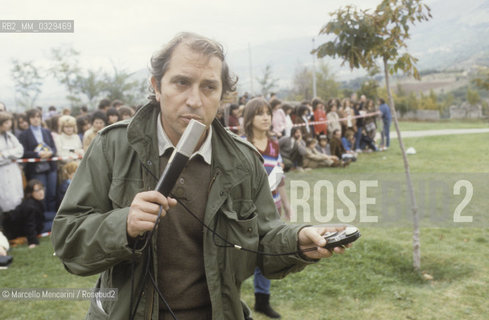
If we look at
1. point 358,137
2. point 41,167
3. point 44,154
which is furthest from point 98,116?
point 358,137

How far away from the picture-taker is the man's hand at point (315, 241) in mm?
1711

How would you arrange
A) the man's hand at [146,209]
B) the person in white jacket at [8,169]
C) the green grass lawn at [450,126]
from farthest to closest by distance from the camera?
the green grass lawn at [450,126] < the person in white jacket at [8,169] < the man's hand at [146,209]

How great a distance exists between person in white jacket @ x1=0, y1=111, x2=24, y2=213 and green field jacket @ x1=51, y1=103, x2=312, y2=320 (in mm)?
5598

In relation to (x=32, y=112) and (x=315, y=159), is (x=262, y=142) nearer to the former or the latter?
(x=32, y=112)

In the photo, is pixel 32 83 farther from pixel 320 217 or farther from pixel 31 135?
pixel 320 217

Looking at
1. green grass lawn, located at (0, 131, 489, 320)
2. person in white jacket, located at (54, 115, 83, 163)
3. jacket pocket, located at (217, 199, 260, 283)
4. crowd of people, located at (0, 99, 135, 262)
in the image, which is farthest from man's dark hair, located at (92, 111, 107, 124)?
jacket pocket, located at (217, 199, 260, 283)

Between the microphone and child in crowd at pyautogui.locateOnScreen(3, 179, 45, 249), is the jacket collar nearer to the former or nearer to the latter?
the microphone

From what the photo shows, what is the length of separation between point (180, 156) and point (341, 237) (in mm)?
703

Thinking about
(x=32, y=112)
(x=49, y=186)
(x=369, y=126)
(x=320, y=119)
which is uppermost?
(x=32, y=112)

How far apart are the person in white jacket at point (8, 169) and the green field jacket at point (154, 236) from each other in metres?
5.60

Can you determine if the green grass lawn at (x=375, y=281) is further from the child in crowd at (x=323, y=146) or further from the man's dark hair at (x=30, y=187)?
the child in crowd at (x=323, y=146)

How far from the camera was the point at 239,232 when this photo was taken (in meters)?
1.90

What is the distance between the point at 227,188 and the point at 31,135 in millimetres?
6877

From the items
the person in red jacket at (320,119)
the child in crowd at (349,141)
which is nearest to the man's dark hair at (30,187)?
the person in red jacket at (320,119)
